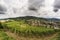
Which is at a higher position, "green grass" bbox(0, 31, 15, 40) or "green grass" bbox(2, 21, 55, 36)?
"green grass" bbox(2, 21, 55, 36)

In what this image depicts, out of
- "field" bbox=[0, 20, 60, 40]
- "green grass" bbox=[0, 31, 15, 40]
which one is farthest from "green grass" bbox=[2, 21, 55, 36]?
"green grass" bbox=[0, 31, 15, 40]

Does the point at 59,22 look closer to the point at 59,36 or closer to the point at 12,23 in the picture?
the point at 59,36

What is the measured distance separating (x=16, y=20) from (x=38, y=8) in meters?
0.43

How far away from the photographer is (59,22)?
102 inches

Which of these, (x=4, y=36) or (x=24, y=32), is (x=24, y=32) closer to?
(x=24, y=32)

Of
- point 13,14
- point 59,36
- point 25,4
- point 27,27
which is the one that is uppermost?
point 25,4

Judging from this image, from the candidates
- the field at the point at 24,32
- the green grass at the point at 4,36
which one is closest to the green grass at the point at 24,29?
the field at the point at 24,32

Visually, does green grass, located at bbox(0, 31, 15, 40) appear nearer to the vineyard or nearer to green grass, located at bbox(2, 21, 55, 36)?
the vineyard

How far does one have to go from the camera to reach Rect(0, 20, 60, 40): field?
2475 millimetres

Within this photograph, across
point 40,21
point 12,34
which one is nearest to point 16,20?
point 12,34

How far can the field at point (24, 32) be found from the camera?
8.12 ft

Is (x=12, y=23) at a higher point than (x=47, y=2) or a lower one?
lower

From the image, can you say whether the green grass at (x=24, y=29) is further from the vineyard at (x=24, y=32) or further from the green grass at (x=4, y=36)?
the green grass at (x=4, y=36)

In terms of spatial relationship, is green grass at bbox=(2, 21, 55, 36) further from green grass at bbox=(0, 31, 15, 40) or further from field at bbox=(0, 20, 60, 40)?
green grass at bbox=(0, 31, 15, 40)
